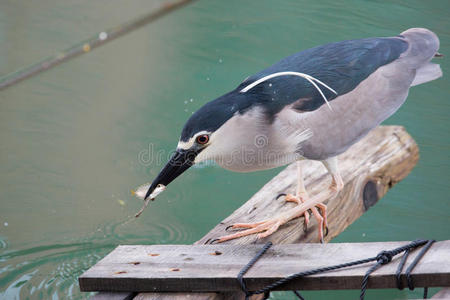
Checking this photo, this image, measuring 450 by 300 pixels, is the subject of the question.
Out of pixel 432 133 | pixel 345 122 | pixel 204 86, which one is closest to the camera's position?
pixel 345 122

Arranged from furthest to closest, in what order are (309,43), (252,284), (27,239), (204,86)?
1. (204,86)
2. (309,43)
3. (27,239)
4. (252,284)

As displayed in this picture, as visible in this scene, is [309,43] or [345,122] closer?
[345,122]

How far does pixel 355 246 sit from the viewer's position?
1.08m

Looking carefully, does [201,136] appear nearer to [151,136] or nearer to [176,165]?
[176,165]

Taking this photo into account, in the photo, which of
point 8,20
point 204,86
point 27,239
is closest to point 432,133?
point 204,86

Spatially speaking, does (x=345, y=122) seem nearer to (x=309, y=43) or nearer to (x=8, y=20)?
(x=309, y=43)

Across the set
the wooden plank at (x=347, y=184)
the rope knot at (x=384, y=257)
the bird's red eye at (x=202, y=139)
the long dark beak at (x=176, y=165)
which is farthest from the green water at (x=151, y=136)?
the rope knot at (x=384, y=257)

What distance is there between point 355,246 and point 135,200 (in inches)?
47.5

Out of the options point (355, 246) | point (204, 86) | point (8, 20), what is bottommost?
point (355, 246)

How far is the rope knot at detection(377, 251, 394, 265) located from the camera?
98cm

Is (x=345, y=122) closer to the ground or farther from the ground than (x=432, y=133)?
farther from the ground

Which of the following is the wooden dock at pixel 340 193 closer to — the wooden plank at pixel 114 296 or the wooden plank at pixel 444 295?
the wooden plank at pixel 114 296

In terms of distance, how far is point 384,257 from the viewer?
979mm

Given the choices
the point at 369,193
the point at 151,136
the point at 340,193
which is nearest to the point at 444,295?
the point at 340,193
